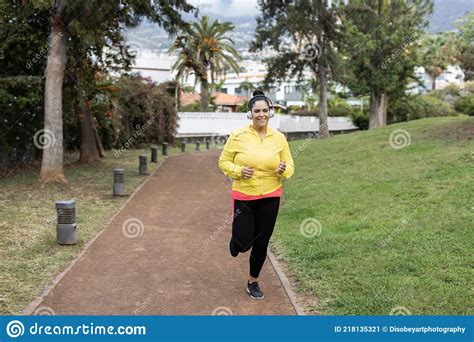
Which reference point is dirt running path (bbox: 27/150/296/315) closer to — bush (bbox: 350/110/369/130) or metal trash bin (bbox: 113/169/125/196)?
metal trash bin (bbox: 113/169/125/196)

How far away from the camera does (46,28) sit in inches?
594

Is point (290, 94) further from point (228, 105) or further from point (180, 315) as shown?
point (180, 315)

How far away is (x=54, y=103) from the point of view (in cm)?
1367

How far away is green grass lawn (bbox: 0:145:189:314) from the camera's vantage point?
235 inches

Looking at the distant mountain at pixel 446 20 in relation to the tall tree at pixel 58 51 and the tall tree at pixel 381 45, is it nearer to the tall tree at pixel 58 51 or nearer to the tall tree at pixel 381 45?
the tall tree at pixel 381 45

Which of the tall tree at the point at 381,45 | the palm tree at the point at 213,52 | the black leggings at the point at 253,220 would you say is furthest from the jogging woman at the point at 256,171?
the palm tree at the point at 213,52

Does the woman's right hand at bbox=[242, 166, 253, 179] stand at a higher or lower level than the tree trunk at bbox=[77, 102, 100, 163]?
higher

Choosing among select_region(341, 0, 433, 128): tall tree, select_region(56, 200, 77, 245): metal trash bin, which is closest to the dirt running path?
select_region(56, 200, 77, 245): metal trash bin

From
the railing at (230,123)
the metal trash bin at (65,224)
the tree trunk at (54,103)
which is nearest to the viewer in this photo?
the metal trash bin at (65,224)

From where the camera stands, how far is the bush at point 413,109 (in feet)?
138

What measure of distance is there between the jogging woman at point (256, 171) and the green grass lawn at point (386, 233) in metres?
0.99

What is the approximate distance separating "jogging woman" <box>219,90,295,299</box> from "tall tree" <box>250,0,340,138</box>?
2445cm

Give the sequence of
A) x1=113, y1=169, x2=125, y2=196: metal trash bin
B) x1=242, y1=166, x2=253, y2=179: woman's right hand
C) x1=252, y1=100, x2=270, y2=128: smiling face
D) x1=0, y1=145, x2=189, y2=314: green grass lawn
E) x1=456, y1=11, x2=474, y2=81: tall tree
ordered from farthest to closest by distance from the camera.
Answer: x1=456, y1=11, x2=474, y2=81: tall tree < x1=113, y1=169, x2=125, y2=196: metal trash bin < x1=0, y1=145, x2=189, y2=314: green grass lawn < x1=252, y1=100, x2=270, y2=128: smiling face < x1=242, y1=166, x2=253, y2=179: woman's right hand
